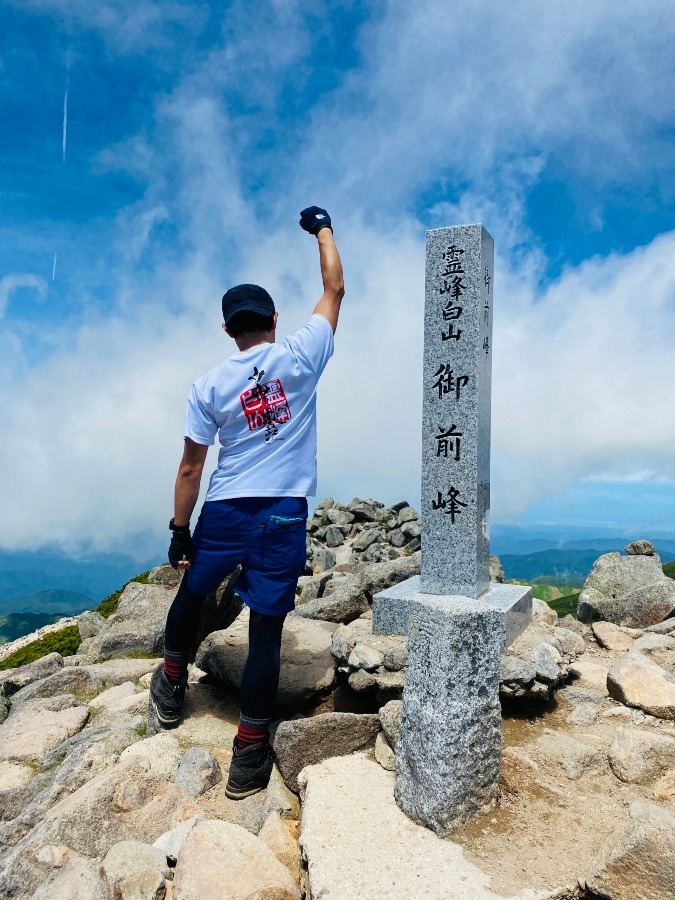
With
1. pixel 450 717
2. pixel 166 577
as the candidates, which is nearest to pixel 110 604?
pixel 166 577

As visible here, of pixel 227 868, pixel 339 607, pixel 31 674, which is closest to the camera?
pixel 227 868

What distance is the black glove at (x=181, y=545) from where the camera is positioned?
16.4 feet

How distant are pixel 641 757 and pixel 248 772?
2.81 metres

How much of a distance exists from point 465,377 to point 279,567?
3986 mm

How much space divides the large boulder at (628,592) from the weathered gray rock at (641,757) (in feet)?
18.1

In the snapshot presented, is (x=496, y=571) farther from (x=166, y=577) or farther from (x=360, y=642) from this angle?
(x=360, y=642)

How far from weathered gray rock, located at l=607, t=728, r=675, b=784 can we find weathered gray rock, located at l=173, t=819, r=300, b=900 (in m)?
2.48

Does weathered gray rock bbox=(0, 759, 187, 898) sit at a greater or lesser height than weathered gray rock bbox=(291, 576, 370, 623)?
lesser

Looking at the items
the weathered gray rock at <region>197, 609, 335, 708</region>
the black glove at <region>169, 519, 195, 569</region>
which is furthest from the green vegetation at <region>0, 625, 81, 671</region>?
the black glove at <region>169, 519, 195, 569</region>

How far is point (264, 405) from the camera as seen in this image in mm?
4688

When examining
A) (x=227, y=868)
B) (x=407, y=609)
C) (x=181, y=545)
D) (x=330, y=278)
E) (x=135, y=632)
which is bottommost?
(x=227, y=868)

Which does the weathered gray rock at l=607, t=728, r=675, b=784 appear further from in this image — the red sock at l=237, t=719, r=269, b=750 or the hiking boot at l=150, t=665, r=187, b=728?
the hiking boot at l=150, t=665, r=187, b=728

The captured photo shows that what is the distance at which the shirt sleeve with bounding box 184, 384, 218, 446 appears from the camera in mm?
4762

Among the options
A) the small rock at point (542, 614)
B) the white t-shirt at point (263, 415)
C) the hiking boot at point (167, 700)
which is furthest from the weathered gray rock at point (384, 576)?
the white t-shirt at point (263, 415)
